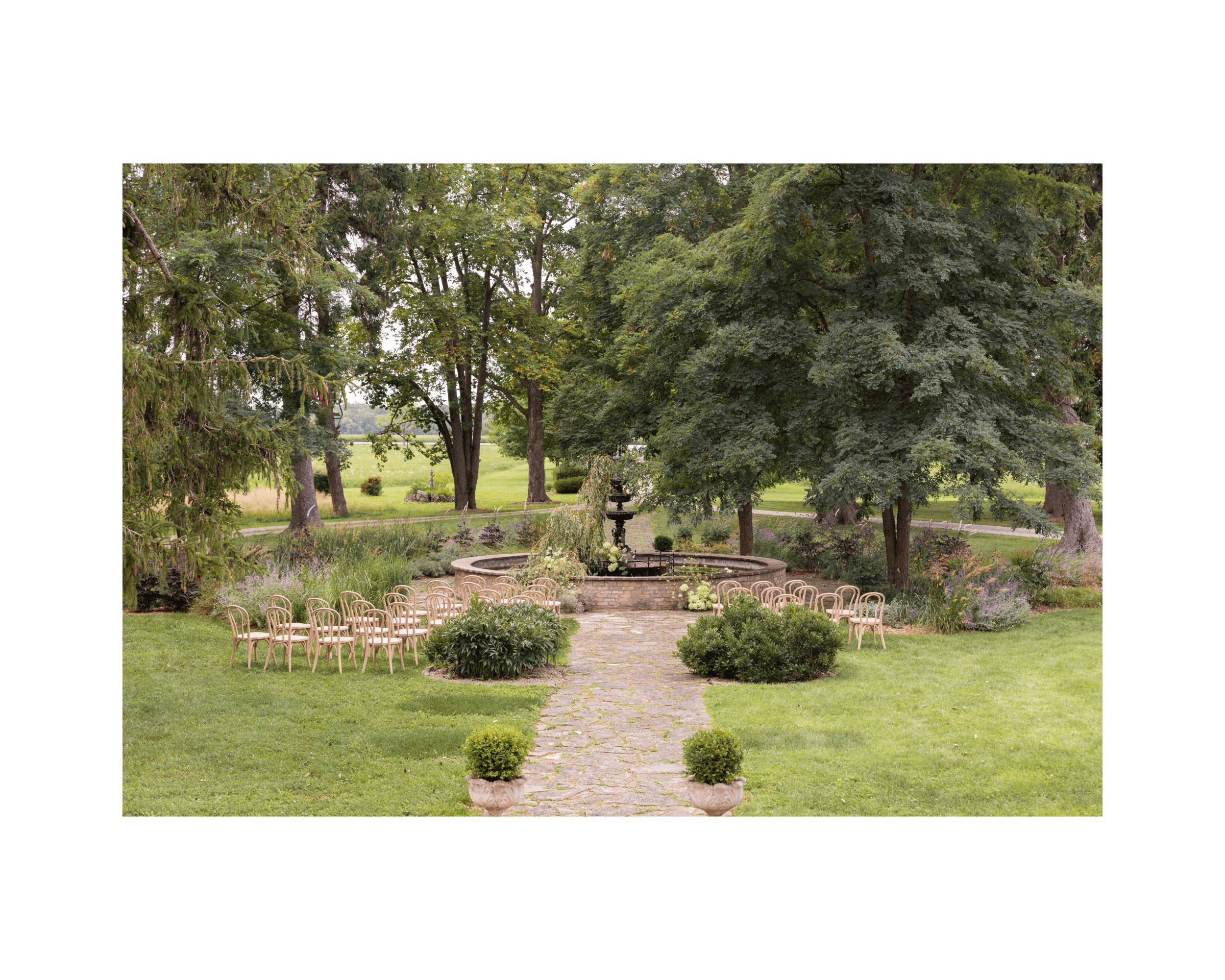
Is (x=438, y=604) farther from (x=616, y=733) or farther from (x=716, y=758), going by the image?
(x=716, y=758)

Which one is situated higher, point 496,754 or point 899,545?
point 899,545

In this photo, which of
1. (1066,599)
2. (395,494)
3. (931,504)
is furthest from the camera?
(395,494)

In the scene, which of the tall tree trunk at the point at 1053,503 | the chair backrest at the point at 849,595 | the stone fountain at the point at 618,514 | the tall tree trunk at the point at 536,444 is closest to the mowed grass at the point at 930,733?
the chair backrest at the point at 849,595

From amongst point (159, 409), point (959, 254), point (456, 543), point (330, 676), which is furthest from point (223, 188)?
point (456, 543)

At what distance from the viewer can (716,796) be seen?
6230 millimetres

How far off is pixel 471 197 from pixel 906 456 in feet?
62.9

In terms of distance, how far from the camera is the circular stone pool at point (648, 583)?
16.5 m

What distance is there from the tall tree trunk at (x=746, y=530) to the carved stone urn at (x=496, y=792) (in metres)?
14.1

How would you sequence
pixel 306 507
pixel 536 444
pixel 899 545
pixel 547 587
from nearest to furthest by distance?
pixel 547 587, pixel 899 545, pixel 306 507, pixel 536 444

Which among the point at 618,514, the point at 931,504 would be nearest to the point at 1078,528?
the point at 618,514

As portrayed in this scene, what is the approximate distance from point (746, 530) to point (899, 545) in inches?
167

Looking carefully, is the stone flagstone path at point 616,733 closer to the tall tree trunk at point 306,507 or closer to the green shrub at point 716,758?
the green shrub at point 716,758

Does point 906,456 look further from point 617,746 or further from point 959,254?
point 617,746

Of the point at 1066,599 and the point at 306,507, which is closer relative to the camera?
the point at 1066,599
